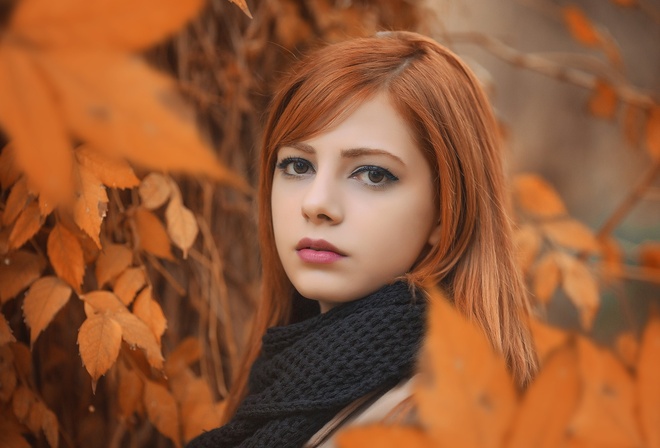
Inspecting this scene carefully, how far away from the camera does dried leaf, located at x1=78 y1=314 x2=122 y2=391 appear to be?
810 mm

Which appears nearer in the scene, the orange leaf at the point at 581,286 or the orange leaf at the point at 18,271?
→ the orange leaf at the point at 18,271

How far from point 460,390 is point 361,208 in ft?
1.58


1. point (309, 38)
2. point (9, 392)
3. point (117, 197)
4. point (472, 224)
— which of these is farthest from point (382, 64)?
point (9, 392)

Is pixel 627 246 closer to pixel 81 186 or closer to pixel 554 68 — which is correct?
pixel 554 68

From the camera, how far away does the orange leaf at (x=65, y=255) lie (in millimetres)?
840

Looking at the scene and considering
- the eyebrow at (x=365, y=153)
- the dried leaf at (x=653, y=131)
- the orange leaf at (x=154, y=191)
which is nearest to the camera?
the eyebrow at (x=365, y=153)

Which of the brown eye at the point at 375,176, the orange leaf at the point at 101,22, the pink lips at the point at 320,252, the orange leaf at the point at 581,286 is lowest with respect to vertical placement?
the orange leaf at the point at 581,286

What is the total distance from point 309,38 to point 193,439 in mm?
895

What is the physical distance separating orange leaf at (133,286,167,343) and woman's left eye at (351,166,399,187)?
33 cm

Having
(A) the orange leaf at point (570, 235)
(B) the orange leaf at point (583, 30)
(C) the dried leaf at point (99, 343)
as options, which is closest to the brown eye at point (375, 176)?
(C) the dried leaf at point (99, 343)

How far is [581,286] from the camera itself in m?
1.29

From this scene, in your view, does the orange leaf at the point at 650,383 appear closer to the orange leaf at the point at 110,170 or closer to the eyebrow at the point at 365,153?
the eyebrow at the point at 365,153

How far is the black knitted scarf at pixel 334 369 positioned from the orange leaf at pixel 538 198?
61 cm

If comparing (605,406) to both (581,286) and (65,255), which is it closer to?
(65,255)
